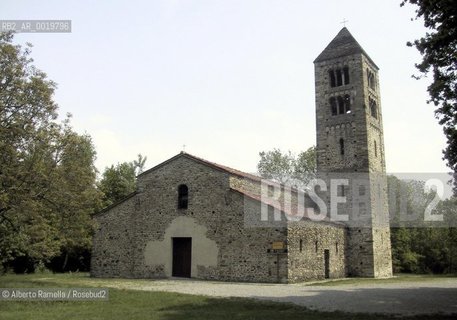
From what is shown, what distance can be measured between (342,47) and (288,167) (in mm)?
22518

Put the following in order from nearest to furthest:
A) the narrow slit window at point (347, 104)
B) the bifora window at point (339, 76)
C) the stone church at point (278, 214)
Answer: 1. the stone church at point (278, 214)
2. the narrow slit window at point (347, 104)
3. the bifora window at point (339, 76)

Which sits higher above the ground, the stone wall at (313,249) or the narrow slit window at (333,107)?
the narrow slit window at (333,107)

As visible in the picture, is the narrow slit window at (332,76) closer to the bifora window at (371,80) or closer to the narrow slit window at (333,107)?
the narrow slit window at (333,107)

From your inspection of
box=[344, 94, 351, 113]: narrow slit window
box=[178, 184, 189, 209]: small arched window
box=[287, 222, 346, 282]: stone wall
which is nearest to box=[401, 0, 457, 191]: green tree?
box=[287, 222, 346, 282]: stone wall

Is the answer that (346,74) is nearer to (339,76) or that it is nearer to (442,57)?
(339,76)

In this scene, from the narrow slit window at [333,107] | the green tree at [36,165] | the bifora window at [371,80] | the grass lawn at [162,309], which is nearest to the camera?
the grass lawn at [162,309]

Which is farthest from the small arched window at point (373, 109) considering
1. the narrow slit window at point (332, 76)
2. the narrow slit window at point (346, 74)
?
the narrow slit window at point (332, 76)

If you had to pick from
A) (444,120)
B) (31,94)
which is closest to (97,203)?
(31,94)

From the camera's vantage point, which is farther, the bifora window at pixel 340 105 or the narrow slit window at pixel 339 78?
the narrow slit window at pixel 339 78

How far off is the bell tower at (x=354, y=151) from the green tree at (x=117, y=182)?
20066mm

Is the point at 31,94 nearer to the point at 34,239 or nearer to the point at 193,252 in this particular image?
the point at 34,239

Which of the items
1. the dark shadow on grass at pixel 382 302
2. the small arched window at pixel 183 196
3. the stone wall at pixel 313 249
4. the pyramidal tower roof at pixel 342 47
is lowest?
the dark shadow on grass at pixel 382 302

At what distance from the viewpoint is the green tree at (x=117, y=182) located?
141ft

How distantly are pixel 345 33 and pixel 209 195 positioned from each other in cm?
1830
